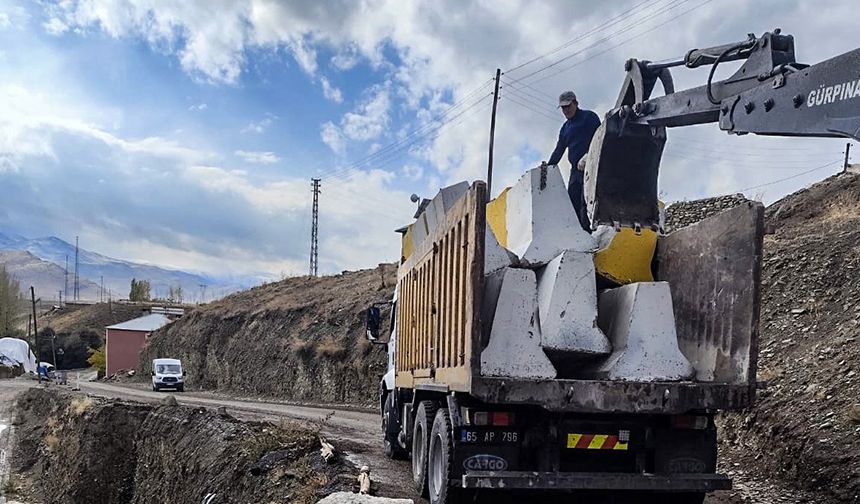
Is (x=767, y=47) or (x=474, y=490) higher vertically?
(x=767, y=47)

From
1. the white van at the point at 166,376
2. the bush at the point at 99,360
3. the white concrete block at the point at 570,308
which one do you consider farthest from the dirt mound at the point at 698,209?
the bush at the point at 99,360

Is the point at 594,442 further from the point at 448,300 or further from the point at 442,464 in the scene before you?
the point at 448,300

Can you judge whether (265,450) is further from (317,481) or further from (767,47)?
(767,47)

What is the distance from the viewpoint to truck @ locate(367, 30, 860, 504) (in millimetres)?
5594

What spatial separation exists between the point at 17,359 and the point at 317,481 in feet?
196

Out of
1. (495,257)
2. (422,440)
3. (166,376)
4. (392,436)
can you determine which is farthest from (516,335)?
(166,376)

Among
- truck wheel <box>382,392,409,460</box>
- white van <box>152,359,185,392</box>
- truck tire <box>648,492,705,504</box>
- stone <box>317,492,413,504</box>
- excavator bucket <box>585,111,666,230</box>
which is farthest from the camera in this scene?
white van <box>152,359,185,392</box>

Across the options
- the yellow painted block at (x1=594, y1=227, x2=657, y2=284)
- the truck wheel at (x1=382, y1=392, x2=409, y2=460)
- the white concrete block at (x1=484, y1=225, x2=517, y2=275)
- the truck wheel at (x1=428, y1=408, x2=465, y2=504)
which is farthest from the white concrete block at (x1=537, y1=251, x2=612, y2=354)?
the truck wheel at (x1=382, y1=392, x2=409, y2=460)

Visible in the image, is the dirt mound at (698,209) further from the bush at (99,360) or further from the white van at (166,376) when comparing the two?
the bush at (99,360)

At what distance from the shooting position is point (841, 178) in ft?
59.6

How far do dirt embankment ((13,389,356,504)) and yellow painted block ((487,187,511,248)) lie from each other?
315cm

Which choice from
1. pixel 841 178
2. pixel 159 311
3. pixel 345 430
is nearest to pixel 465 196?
pixel 345 430

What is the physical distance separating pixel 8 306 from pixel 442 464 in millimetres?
99994

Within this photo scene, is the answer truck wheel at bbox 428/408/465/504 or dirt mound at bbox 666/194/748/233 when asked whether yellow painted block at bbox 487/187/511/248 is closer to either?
truck wheel at bbox 428/408/465/504
